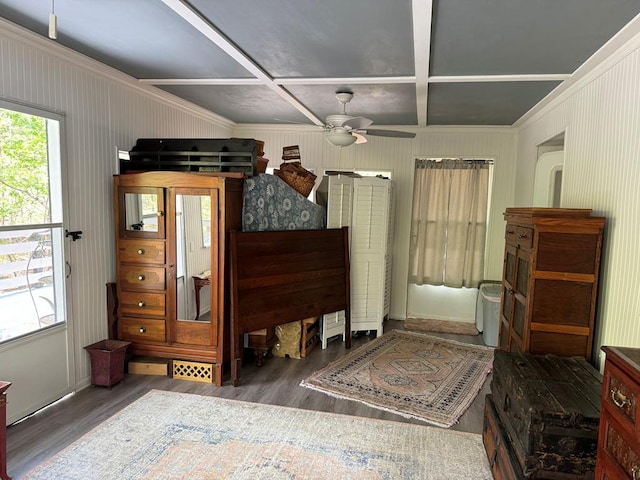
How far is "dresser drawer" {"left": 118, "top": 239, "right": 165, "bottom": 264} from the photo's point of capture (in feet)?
11.1

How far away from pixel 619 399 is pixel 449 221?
409 cm

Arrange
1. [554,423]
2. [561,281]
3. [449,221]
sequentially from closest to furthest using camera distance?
1. [554,423]
2. [561,281]
3. [449,221]

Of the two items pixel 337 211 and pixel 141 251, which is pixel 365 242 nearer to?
pixel 337 211

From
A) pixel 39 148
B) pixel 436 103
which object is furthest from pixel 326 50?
pixel 39 148

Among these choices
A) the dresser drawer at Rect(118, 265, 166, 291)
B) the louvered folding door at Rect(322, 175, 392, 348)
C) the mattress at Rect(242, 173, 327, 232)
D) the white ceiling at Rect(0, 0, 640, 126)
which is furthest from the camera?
the louvered folding door at Rect(322, 175, 392, 348)

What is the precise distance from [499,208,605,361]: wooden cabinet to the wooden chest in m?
0.38

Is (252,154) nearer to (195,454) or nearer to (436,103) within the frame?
(436,103)

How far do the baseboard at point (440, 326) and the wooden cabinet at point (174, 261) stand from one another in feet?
8.56

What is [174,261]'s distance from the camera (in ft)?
11.1

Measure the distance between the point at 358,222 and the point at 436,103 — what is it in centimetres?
146

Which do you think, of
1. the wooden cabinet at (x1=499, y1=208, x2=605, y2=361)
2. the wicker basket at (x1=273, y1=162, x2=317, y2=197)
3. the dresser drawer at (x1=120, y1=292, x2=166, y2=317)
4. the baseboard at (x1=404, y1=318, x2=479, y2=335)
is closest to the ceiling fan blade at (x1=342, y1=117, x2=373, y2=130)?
the wicker basket at (x1=273, y1=162, x2=317, y2=197)

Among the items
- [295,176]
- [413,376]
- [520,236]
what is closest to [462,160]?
[295,176]

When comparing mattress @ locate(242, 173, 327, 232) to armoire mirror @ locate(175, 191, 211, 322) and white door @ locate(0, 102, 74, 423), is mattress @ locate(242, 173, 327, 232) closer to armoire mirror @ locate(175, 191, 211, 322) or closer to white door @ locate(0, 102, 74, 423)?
armoire mirror @ locate(175, 191, 211, 322)

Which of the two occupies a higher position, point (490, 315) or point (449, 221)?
point (449, 221)
